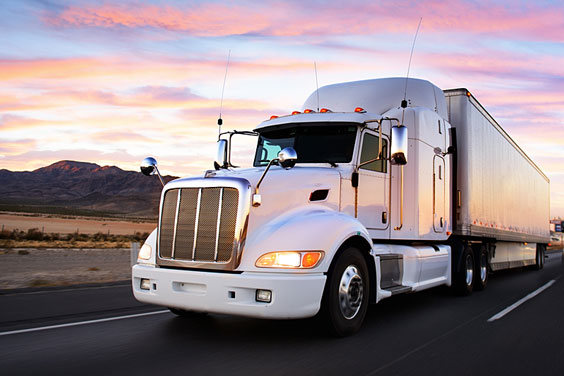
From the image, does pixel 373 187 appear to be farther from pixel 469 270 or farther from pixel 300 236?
pixel 469 270

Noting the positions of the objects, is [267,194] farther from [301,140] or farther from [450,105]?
[450,105]

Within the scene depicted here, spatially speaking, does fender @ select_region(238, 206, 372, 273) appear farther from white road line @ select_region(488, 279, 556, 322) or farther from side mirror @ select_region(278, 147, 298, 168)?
white road line @ select_region(488, 279, 556, 322)

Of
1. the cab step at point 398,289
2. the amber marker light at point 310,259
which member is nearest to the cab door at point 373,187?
the cab step at point 398,289

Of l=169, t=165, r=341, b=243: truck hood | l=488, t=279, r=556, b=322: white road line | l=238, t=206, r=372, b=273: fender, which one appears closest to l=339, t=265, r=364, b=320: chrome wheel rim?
l=238, t=206, r=372, b=273: fender

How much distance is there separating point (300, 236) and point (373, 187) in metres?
2.20

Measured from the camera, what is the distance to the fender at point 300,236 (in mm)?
5973

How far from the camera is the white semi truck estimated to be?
19.6ft

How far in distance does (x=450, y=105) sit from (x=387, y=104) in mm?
2793

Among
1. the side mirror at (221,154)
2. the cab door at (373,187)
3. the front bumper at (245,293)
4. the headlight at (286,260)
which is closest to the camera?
the front bumper at (245,293)

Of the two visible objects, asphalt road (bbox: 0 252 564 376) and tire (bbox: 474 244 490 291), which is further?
tire (bbox: 474 244 490 291)

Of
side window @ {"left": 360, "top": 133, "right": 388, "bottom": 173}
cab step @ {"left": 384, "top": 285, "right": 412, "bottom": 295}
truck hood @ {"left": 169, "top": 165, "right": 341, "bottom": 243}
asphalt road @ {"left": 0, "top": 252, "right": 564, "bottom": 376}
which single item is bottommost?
asphalt road @ {"left": 0, "top": 252, "right": 564, "bottom": 376}

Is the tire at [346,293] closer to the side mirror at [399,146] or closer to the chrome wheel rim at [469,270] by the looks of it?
the side mirror at [399,146]

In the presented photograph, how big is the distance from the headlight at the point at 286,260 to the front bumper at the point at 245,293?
0.10 m

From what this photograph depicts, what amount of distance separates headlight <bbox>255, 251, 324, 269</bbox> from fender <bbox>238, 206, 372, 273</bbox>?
0.04 metres
